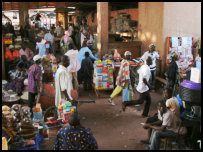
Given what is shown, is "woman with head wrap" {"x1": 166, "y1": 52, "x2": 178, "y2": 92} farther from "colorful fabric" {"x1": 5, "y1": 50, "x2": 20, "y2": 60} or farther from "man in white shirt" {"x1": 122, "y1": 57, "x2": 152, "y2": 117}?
"colorful fabric" {"x1": 5, "y1": 50, "x2": 20, "y2": 60}

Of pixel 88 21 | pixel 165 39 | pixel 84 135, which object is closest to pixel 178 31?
pixel 165 39

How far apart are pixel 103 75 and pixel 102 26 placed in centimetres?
242

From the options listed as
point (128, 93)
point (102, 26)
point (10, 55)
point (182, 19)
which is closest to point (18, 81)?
point (10, 55)

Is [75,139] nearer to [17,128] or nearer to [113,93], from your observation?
[17,128]

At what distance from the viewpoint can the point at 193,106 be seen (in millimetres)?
4684

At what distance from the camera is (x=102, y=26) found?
9.53 meters

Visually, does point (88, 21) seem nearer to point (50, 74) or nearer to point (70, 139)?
point (50, 74)

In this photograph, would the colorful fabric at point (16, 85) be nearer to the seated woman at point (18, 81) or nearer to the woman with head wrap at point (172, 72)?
the seated woman at point (18, 81)

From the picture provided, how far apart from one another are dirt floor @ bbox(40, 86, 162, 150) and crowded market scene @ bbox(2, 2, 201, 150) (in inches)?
0.8

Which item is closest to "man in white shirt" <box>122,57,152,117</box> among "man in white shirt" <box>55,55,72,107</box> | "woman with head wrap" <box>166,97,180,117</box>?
"woman with head wrap" <box>166,97,180,117</box>

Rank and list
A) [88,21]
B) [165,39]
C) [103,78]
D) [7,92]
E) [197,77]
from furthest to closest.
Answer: [88,21] → [165,39] → [103,78] → [7,92] → [197,77]

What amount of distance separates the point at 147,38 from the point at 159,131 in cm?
656

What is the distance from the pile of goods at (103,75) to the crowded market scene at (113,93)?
33 mm

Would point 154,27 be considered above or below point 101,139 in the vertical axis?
above
